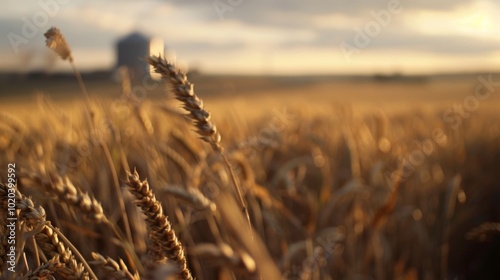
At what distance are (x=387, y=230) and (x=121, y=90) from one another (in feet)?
4.46

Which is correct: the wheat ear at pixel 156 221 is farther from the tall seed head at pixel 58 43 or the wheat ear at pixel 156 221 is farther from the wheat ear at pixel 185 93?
the tall seed head at pixel 58 43

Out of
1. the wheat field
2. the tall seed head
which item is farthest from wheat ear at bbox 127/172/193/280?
the tall seed head

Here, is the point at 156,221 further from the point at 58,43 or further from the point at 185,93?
the point at 58,43

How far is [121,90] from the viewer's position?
212cm

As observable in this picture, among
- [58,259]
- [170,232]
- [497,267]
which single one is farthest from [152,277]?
[497,267]

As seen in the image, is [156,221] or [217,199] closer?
[156,221]

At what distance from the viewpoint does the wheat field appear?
795 mm

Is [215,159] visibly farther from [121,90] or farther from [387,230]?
[387,230]

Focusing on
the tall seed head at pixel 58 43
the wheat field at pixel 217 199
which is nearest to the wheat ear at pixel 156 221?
the wheat field at pixel 217 199

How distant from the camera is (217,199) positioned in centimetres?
129

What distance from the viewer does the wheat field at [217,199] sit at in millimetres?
795

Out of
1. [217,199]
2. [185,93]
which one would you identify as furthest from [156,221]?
[217,199]

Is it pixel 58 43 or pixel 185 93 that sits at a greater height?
pixel 58 43

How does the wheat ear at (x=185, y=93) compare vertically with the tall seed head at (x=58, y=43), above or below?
below
